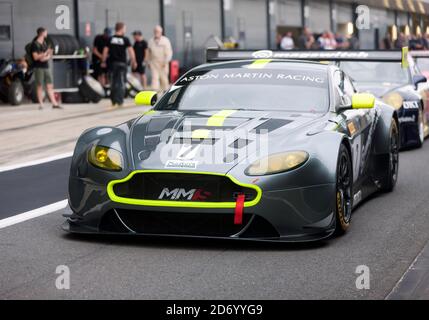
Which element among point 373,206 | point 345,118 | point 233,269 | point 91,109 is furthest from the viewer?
point 91,109

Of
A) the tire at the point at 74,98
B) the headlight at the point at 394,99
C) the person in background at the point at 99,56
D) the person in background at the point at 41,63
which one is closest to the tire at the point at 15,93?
the person in background at the point at 41,63

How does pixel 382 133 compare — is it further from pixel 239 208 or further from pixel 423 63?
pixel 423 63

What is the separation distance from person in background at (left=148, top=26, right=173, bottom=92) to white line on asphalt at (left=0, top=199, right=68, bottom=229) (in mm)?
16810

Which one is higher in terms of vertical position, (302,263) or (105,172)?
(105,172)

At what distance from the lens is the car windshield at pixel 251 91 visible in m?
8.20

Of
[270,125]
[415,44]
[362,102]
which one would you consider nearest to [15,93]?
[362,102]

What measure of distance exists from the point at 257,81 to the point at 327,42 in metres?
30.4

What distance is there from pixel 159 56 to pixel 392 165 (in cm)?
1636

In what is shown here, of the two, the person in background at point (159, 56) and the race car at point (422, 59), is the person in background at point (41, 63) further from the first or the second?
the race car at point (422, 59)

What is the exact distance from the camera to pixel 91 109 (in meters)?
21.8

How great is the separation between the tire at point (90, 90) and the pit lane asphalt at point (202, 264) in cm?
1565
